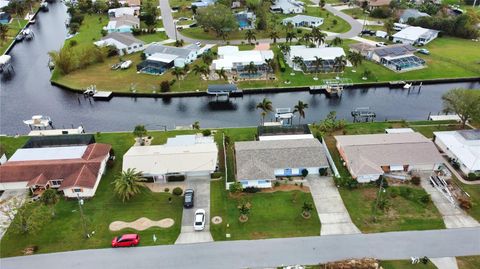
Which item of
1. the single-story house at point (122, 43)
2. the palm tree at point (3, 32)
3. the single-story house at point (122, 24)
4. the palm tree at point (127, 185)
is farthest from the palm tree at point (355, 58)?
the palm tree at point (3, 32)

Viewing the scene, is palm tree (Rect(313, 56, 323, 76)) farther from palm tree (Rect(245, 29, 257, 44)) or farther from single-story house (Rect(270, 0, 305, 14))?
single-story house (Rect(270, 0, 305, 14))

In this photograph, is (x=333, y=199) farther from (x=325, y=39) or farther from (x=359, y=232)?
(x=325, y=39)

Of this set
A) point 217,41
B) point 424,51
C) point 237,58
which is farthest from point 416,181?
point 217,41

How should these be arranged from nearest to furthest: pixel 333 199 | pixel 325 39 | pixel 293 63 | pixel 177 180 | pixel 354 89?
pixel 333 199, pixel 177 180, pixel 354 89, pixel 293 63, pixel 325 39

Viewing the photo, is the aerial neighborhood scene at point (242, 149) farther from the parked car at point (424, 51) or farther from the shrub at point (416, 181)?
the parked car at point (424, 51)

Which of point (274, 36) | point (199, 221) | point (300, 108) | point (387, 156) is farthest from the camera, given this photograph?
point (274, 36)

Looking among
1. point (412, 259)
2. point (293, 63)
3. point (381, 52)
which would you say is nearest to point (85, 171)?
point (412, 259)

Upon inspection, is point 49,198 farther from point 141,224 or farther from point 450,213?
point 450,213
